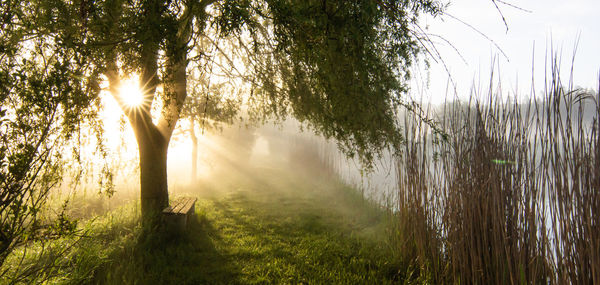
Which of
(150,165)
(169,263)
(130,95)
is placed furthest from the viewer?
(150,165)

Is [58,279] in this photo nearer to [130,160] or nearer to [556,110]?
[556,110]

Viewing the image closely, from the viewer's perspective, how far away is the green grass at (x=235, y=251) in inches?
138

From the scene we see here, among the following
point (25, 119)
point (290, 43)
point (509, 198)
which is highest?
point (290, 43)

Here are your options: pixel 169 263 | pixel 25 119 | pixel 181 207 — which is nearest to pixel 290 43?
pixel 25 119

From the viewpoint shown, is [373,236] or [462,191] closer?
[462,191]

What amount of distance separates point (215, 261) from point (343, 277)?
1.83 meters

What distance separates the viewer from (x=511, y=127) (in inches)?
96.3

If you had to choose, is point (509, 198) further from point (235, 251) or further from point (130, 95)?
point (130, 95)

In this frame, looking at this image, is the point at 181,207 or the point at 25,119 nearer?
the point at 25,119

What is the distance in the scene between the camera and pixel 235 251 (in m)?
4.73

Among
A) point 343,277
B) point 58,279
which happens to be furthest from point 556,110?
point 58,279

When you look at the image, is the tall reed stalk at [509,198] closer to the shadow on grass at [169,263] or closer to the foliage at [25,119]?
the shadow on grass at [169,263]

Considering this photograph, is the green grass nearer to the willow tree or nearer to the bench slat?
the bench slat

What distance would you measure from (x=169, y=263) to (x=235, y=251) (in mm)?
975
